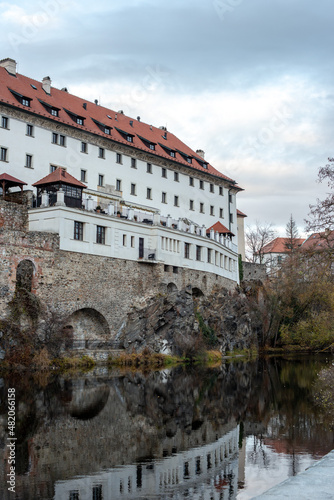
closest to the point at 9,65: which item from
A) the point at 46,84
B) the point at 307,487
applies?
the point at 46,84

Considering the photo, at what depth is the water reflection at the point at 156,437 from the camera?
11.8m

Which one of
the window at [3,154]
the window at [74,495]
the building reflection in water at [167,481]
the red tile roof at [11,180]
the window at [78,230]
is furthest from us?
the window at [3,154]

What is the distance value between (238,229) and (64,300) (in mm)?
34826

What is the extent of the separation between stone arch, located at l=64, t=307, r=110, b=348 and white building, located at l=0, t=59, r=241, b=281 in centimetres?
412

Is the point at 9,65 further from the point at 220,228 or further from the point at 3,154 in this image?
the point at 220,228

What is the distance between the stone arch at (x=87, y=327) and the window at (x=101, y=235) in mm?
4614

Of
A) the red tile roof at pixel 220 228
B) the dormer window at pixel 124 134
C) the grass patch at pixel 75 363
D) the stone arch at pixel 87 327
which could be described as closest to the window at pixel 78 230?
the stone arch at pixel 87 327

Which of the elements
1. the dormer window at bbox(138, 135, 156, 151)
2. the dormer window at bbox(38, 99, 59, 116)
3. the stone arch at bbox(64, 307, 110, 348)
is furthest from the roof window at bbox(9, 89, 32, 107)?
the stone arch at bbox(64, 307, 110, 348)

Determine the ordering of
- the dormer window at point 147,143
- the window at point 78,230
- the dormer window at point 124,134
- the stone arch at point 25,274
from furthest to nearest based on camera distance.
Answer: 1. the dormer window at point 147,143
2. the dormer window at point 124,134
3. the window at point 78,230
4. the stone arch at point 25,274

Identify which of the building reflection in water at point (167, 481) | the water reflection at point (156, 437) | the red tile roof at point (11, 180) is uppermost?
the red tile roof at point (11, 180)

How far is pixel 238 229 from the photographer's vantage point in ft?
216

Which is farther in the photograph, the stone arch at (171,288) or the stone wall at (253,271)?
the stone wall at (253,271)

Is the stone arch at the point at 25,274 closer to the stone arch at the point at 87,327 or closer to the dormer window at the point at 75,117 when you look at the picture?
the stone arch at the point at 87,327

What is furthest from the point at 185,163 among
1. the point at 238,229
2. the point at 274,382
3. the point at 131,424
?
the point at 131,424
